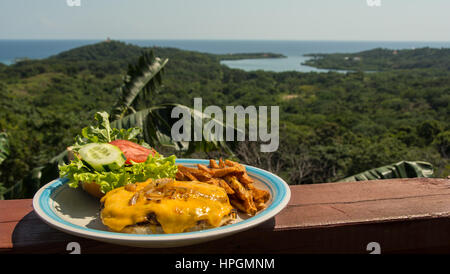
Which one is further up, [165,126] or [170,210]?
[170,210]

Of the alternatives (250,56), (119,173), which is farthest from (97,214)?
(250,56)

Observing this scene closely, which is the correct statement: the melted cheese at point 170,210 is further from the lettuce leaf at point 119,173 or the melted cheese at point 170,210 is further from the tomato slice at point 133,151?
the tomato slice at point 133,151

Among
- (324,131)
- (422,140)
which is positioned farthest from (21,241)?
(422,140)

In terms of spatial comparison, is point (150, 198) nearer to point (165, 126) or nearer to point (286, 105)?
point (165, 126)

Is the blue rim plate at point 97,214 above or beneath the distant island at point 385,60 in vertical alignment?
beneath

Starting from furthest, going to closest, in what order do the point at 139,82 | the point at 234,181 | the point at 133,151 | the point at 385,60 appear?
the point at 385,60 < the point at 139,82 < the point at 133,151 < the point at 234,181

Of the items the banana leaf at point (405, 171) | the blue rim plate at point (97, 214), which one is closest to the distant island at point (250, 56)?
the banana leaf at point (405, 171)

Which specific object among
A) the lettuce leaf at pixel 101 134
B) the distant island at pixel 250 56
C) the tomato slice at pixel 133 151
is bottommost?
the tomato slice at pixel 133 151

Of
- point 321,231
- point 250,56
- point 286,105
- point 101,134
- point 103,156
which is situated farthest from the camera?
point 250,56
